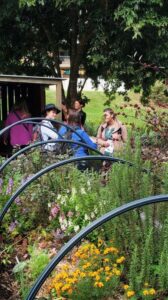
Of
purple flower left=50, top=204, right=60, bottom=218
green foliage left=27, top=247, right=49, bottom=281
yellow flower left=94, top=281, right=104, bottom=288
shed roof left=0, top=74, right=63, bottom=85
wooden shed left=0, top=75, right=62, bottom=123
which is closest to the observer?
yellow flower left=94, top=281, right=104, bottom=288

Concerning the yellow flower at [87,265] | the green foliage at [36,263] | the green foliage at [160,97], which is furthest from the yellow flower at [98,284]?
the green foliage at [160,97]

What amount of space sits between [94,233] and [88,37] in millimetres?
8316

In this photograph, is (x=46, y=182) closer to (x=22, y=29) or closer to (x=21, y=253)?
(x=21, y=253)

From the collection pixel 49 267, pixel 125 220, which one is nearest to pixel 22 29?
pixel 125 220

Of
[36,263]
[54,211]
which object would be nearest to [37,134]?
[54,211]

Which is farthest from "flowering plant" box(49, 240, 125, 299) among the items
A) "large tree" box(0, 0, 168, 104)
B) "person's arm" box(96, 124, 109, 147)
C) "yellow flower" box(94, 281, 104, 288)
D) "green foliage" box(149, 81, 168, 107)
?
"large tree" box(0, 0, 168, 104)

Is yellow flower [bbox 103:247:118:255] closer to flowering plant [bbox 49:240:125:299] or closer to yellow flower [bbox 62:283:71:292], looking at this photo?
flowering plant [bbox 49:240:125:299]

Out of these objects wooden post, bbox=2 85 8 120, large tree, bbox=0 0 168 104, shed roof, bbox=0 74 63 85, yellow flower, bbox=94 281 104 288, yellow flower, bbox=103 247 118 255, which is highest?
large tree, bbox=0 0 168 104

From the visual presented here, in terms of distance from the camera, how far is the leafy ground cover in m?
3.43

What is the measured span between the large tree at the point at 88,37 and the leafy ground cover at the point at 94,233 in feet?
13.8

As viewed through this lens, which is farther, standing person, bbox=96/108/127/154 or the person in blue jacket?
standing person, bbox=96/108/127/154

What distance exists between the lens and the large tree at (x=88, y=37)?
394 inches

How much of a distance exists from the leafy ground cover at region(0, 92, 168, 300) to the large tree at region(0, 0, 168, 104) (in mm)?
4216

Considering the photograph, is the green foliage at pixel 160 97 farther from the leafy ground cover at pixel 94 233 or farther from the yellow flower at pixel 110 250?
the yellow flower at pixel 110 250
